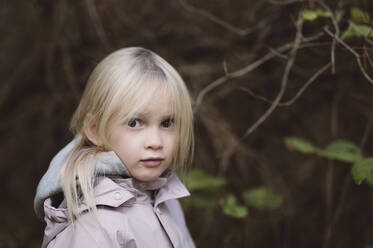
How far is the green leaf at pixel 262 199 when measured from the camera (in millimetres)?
2740

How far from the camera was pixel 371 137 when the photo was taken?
117 inches

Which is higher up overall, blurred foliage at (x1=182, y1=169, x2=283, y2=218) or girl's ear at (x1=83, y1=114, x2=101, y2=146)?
girl's ear at (x1=83, y1=114, x2=101, y2=146)

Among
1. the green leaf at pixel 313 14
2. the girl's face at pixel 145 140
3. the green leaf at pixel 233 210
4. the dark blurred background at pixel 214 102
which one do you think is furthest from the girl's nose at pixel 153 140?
the dark blurred background at pixel 214 102

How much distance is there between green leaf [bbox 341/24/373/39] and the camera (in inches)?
70.7

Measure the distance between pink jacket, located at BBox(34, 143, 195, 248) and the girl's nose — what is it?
13 cm

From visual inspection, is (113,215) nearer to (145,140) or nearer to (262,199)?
(145,140)

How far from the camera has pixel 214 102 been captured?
10.8 ft

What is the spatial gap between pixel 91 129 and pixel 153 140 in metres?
0.30

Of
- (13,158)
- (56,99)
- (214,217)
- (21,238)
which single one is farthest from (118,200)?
(13,158)

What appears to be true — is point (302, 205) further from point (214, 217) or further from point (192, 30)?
point (192, 30)

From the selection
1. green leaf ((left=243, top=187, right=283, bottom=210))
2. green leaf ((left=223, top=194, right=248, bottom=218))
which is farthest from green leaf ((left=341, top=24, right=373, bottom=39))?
green leaf ((left=243, top=187, right=283, bottom=210))

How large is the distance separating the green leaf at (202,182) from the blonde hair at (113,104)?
1007 millimetres

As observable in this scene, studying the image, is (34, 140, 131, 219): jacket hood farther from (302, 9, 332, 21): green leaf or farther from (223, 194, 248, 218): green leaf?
(302, 9, 332, 21): green leaf

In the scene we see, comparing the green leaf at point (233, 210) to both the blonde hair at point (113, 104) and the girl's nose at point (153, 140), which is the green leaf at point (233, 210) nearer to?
the blonde hair at point (113, 104)
